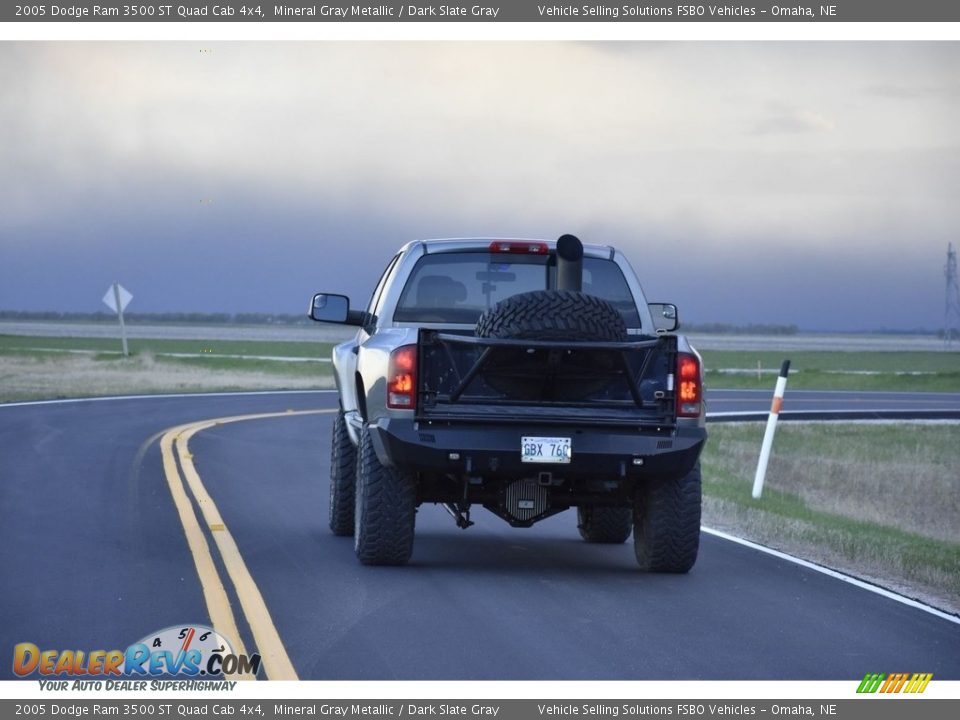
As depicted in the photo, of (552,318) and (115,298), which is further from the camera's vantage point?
(115,298)

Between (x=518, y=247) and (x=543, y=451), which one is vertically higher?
(x=518, y=247)

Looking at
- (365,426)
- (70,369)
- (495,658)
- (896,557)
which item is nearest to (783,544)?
(896,557)

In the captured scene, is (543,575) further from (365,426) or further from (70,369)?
(70,369)

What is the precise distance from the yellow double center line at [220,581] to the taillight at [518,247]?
285 cm

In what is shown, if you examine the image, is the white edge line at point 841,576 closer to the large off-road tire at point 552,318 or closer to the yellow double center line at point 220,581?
the large off-road tire at point 552,318

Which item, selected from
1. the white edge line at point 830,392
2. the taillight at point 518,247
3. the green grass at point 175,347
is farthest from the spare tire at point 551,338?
the green grass at point 175,347

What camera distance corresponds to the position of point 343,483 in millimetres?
11523

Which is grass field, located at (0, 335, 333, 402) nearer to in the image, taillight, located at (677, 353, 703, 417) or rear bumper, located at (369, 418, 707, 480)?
rear bumper, located at (369, 418, 707, 480)

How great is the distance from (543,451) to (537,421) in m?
0.19

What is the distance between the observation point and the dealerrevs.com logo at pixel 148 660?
659 centimetres

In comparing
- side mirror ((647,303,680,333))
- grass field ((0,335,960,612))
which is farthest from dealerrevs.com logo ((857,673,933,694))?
side mirror ((647,303,680,333))

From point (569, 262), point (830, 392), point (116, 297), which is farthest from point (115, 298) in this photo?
point (569, 262)

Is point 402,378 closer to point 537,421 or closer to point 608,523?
point 537,421
